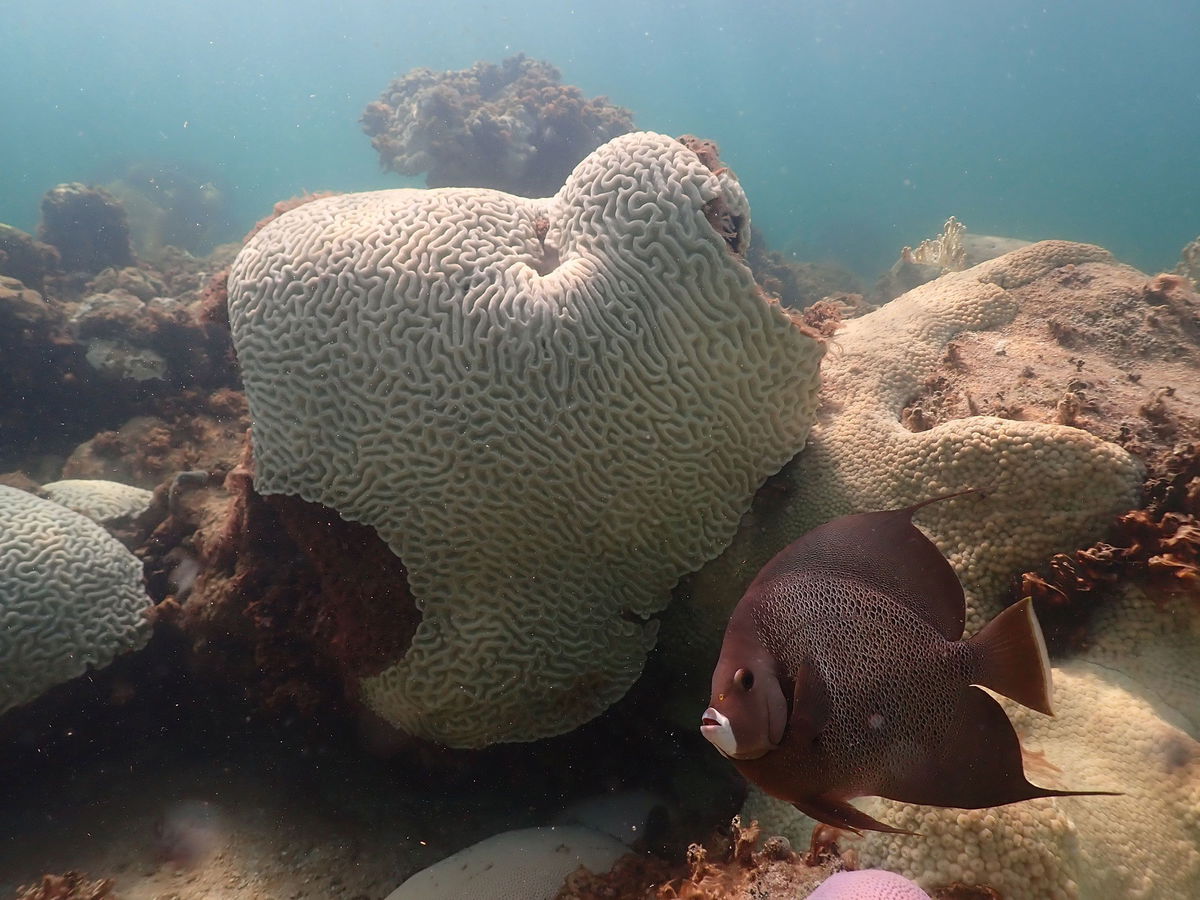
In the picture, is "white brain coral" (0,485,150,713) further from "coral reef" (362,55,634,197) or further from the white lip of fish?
"coral reef" (362,55,634,197)

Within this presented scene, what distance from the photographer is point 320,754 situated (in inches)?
142

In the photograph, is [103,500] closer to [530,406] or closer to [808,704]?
[530,406]

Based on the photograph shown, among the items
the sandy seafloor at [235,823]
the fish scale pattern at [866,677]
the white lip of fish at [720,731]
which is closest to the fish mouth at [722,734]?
the white lip of fish at [720,731]

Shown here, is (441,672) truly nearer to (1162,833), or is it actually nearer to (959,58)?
(1162,833)

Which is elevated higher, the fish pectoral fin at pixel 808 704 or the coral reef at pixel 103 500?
the fish pectoral fin at pixel 808 704

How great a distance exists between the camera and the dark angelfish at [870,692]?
1.28m

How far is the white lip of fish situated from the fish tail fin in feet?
1.85

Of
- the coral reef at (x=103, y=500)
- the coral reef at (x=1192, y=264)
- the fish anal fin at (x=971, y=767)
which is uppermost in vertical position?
the coral reef at (x=1192, y=264)

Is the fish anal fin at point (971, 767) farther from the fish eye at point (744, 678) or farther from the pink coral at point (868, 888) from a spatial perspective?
the pink coral at point (868, 888)

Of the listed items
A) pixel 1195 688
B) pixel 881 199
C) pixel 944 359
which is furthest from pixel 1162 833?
pixel 881 199

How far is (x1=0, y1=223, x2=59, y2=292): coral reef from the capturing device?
9.38 metres

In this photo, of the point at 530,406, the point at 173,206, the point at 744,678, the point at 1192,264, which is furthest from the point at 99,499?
the point at 173,206

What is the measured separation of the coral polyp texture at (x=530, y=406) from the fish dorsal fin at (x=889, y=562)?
1498mm

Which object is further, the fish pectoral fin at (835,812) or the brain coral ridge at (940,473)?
the brain coral ridge at (940,473)
